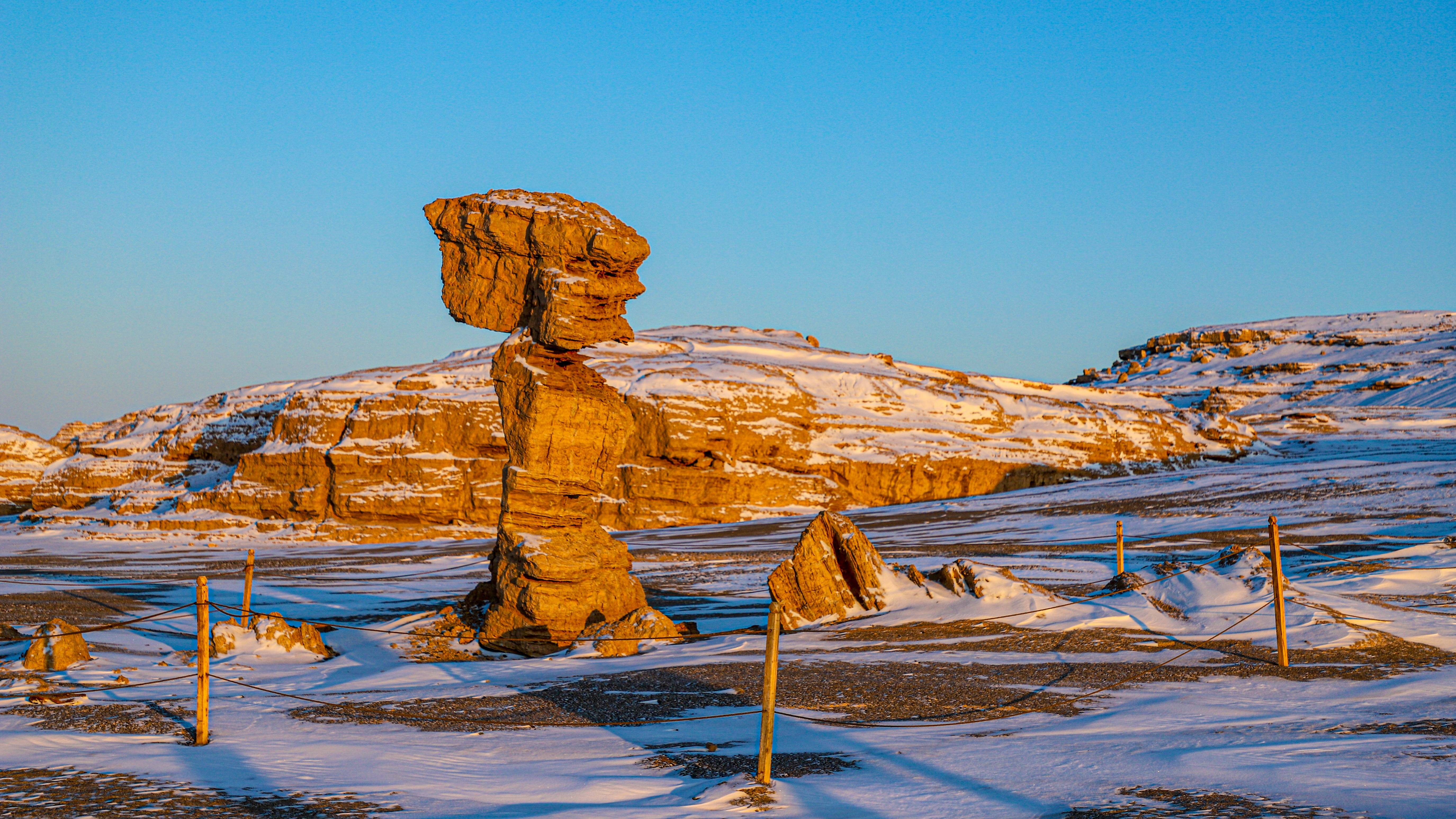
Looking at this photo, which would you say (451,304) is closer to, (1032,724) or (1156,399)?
(1032,724)

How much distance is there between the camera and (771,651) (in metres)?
7.37

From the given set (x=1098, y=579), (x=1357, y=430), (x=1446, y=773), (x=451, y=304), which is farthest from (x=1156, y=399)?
(x=1446, y=773)

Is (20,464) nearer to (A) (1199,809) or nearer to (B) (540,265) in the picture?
(B) (540,265)

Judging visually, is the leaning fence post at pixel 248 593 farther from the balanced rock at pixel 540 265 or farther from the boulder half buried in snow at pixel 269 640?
the balanced rock at pixel 540 265

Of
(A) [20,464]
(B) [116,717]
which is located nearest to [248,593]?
(B) [116,717]

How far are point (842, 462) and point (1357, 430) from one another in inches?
1540

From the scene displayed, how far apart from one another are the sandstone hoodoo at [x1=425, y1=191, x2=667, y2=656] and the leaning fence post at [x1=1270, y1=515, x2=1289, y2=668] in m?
9.86

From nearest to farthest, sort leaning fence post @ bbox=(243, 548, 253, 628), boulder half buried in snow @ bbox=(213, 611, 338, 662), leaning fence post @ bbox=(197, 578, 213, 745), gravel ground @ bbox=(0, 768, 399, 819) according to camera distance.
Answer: gravel ground @ bbox=(0, 768, 399, 819) → leaning fence post @ bbox=(197, 578, 213, 745) → boulder half buried in snow @ bbox=(213, 611, 338, 662) → leaning fence post @ bbox=(243, 548, 253, 628)

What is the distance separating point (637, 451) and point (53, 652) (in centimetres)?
4047

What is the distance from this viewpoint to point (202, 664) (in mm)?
9359

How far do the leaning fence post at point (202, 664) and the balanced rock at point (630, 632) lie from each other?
682 cm

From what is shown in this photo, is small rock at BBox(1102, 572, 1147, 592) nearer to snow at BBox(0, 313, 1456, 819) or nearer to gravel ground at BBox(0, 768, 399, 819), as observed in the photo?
snow at BBox(0, 313, 1456, 819)

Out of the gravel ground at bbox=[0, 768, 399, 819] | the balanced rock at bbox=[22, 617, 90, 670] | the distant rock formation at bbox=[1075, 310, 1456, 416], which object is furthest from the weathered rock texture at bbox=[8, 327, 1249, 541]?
the gravel ground at bbox=[0, 768, 399, 819]

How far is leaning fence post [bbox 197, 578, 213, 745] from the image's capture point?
29.7 ft
